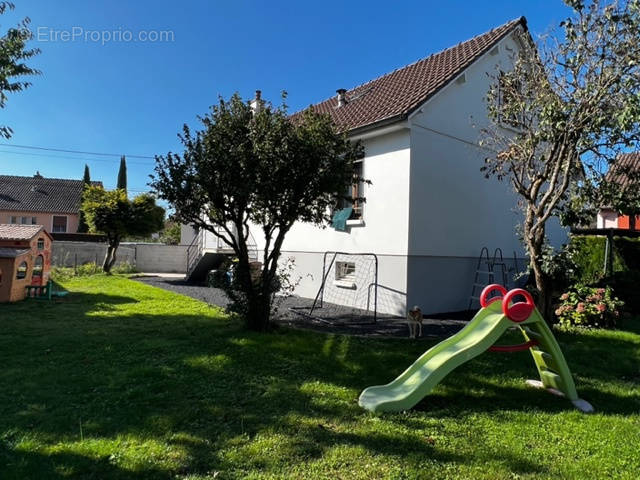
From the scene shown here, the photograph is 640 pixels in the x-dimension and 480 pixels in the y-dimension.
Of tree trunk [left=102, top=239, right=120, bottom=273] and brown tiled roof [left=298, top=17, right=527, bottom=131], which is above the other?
brown tiled roof [left=298, top=17, right=527, bottom=131]

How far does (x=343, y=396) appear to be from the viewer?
4414mm

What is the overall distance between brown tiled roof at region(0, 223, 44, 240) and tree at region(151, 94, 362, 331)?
22.7 ft

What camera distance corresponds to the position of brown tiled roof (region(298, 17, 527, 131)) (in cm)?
977

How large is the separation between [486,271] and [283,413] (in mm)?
8516

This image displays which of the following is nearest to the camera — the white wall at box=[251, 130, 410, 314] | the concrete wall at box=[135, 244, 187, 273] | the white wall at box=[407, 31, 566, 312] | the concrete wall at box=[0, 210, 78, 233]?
the white wall at box=[251, 130, 410, 314]

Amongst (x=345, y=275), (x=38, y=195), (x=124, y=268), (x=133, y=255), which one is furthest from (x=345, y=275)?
(x=38, y=195)

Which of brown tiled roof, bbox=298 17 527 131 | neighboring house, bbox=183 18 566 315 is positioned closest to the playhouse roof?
neighboring house, bbox=183 18 566 315

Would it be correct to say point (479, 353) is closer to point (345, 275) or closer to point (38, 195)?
point (345, 275)

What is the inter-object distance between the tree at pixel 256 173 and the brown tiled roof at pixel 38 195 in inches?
1646

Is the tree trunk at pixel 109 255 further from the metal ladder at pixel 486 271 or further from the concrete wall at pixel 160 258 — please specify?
the metal ladder at pixel 486 271

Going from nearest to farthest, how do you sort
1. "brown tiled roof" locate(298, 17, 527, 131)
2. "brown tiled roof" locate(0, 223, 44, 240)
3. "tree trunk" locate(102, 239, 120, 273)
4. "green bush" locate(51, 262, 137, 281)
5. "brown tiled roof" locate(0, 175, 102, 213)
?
"brown tiled roof" locate(298, 17, 527, 131) → "brown tiled roof" locate(0, 223, 44, 240) → "green bush" locate(51, 262, 137, 281) → "tree trunk" locate(102, 239, 120, 273) → "brown tiled roof" locate(0, 175, 102, 213)

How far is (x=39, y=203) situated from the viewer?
40.7 metres

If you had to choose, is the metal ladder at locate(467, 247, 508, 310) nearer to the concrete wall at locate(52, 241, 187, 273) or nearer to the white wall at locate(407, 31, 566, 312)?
the white wall at locate(407, 31, 566, 312)

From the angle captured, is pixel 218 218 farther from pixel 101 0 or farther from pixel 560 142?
pixel 101 0
